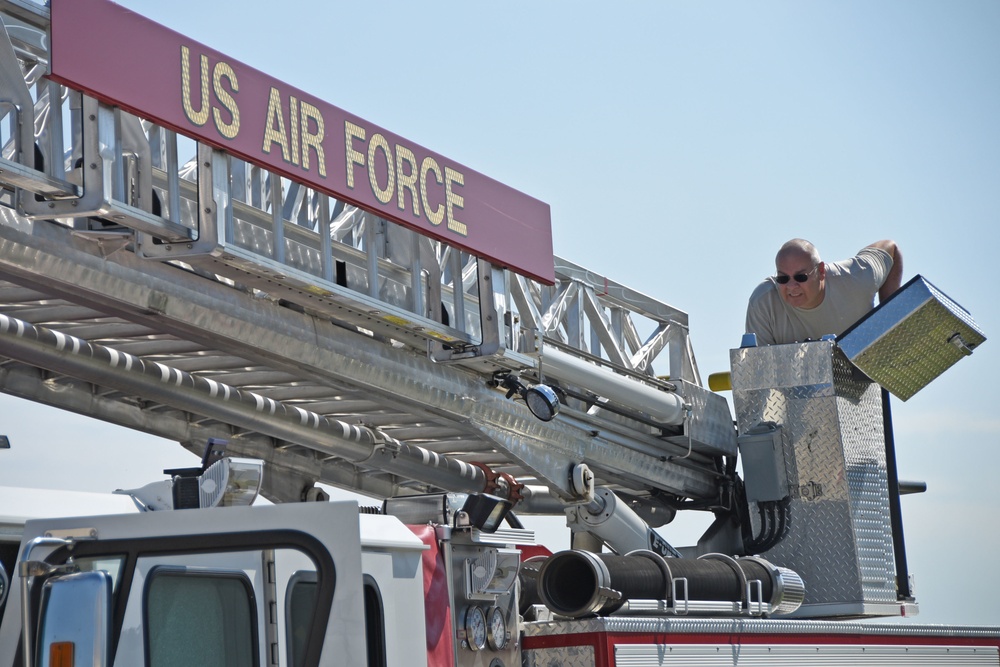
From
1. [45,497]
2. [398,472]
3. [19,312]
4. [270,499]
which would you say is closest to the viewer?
[45,497]

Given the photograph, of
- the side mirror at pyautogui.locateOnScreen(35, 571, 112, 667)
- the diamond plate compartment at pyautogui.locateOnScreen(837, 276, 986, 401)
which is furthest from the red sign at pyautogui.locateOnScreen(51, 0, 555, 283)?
the diamond plate compartment at pyautogui.locateOnScreen(837, 276, 986, 401)

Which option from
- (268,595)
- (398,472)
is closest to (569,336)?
(398,472)

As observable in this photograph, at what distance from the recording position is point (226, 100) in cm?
535

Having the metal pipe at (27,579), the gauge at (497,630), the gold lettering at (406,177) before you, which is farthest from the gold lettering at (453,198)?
the metal pipe at (27,579)

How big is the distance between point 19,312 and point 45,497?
181 cm

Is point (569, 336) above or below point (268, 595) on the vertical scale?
above

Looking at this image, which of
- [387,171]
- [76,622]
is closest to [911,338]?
[387,171]

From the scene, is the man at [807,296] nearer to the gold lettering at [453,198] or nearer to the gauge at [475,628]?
the gold lettering at [453,198]

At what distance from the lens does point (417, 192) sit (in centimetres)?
623

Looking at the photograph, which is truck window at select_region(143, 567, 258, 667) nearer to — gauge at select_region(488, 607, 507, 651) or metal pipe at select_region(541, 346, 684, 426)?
gauge at select_region(488, 607, 507, 651)

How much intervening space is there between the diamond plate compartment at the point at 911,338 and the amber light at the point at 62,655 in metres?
6.25

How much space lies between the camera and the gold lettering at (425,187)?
20.5ft

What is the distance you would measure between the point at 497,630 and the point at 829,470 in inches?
150

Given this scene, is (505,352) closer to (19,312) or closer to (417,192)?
(417,192)
